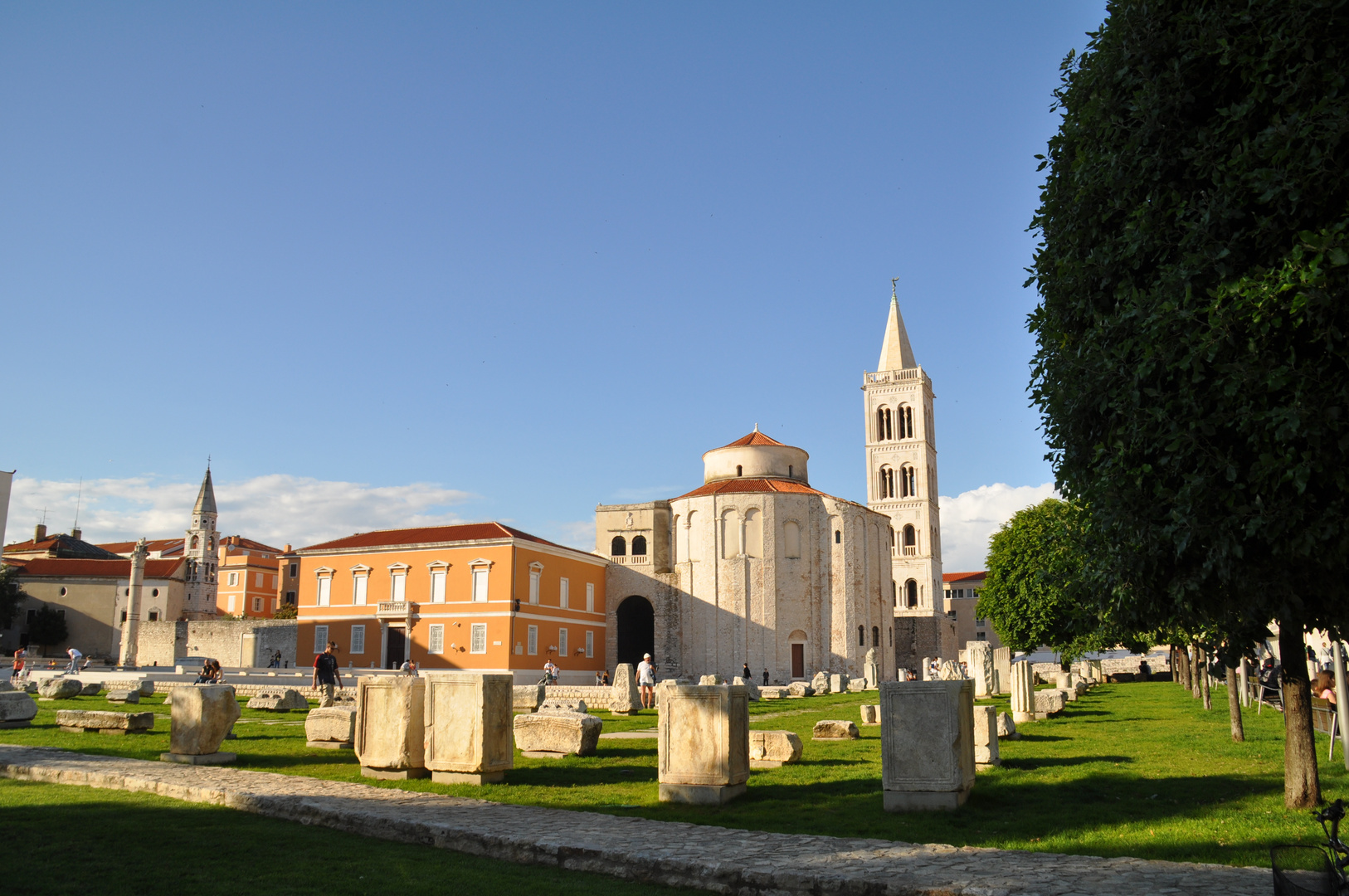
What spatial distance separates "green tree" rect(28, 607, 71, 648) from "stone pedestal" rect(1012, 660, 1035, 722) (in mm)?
65548

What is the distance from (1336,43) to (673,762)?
770cm

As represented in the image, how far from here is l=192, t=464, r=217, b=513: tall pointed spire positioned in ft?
243

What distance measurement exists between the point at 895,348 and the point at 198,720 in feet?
232

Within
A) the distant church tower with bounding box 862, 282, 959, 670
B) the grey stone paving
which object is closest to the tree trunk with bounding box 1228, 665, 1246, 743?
the grey stone paving

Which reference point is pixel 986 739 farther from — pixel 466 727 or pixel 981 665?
pixel 981 665

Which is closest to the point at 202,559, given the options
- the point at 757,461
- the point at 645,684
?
the point at 757,461

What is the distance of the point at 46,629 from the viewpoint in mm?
61906

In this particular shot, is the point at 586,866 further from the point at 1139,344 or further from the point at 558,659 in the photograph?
the point at 558,659

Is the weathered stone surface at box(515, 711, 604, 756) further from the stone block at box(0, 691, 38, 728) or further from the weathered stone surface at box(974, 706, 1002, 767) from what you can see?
the stone block at box(0, 691, 38, 728)

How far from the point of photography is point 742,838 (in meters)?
7.10

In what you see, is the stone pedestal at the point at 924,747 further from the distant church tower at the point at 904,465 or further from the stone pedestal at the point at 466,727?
the distant church tower at the point at 904,465

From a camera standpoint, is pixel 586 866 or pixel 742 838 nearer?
pixel 586 866

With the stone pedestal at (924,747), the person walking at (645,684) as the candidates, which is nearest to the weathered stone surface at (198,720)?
the stone pedestal at (924,747)

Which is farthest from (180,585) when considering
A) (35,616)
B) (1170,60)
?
(1170,60)
